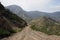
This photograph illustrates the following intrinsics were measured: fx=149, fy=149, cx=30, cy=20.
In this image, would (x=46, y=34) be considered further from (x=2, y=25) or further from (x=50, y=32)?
(x=2, y=25)

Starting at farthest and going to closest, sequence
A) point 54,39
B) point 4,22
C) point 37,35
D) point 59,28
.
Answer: point 4,22 < point 59,28 < point 37,35 < point 54,39

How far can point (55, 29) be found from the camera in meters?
27.3

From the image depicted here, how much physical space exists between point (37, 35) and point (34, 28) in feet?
14.2

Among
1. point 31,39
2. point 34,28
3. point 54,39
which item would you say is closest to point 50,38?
point 54,39

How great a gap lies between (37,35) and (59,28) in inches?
182

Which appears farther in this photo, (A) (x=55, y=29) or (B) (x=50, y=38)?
(A) (x=55, y=29)

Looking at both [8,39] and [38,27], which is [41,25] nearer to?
[38,27]

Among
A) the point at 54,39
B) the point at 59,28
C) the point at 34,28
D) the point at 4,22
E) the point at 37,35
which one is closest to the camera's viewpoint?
Result: the point at 54,39

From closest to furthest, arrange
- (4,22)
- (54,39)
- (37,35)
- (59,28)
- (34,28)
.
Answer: (54,39), (37,35), (59,28), (34,28), (4,22)

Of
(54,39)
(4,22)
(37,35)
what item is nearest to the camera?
(54,39)

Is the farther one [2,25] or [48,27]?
[2,25]


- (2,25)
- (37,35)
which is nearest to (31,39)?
(37,35)

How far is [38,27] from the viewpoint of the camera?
29109 mm

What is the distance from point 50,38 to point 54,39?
0.80 metres
